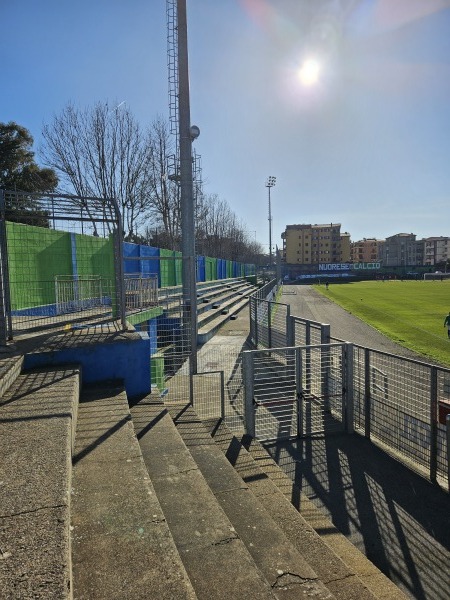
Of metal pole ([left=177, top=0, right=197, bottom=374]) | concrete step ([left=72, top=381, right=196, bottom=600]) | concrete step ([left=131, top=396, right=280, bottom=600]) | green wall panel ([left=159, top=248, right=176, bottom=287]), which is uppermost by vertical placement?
metal pole ([left=177, top=0, right=197, bottom=374])

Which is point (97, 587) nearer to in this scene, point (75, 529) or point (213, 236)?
point (75, 529)

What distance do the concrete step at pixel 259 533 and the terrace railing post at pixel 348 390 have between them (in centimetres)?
279

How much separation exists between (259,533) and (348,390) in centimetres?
402

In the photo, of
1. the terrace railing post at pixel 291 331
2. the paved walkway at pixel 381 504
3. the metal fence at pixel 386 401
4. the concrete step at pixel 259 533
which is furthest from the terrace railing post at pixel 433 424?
the terrace railing post at pixel 291 331

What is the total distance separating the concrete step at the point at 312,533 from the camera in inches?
109

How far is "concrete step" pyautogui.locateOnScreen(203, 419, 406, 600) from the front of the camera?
2758mm

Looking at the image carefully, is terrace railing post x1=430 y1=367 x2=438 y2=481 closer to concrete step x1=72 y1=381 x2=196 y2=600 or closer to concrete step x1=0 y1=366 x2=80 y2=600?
concrete step x1=72 y1=381 x2=196 y2=600

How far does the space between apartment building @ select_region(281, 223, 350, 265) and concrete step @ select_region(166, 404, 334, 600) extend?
12839 cm

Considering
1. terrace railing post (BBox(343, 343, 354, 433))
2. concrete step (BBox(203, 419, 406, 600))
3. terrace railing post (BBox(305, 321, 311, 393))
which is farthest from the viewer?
terrace railing post (BBox(305, 321, 311, 393))

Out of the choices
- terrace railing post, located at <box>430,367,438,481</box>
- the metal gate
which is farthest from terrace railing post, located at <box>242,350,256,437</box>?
terrace railing post, located at <box>430,367,438,481</box>

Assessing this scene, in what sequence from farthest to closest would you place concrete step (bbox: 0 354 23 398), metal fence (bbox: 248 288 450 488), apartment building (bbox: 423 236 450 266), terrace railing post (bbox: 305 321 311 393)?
1. apartment building (bbox: 423 236 450 266)
2. terrace railing post (bbox: 305 321 311 393)
3. metal fence (bbox: 248 288 450 488)
4. concrete step (bbox: 0 354 23 398)

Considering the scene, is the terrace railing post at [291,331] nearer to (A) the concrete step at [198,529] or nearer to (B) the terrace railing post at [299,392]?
(B) the terrace railing post at [299,392]

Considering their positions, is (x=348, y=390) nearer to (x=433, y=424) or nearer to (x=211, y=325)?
(x=433, y=424)

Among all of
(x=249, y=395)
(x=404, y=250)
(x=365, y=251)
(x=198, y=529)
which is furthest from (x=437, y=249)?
(x=198, y=529)
